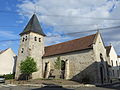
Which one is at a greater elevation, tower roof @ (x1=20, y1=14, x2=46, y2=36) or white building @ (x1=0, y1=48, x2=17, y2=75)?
tower roof @ (x1=20, y1=14, x2=46, y2=36)

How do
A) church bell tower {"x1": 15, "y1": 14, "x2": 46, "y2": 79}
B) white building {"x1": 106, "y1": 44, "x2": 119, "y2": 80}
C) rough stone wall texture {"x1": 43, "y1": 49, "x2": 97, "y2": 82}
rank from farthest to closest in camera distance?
white building {"x1": 106, "y1": 44, "x2": 119, "y2": 80}, church bell tower {"x1": 15, "y1": 14, "x2": 46, "y2": 79}, rough stone wall texture {"x1": 43, "y1": 49, "x2": 97, "y2": 82}

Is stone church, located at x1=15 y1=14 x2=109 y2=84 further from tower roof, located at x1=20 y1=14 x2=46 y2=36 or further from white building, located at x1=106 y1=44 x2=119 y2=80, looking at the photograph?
white building, located at x1=106 y1=44 x2=119 y2=80

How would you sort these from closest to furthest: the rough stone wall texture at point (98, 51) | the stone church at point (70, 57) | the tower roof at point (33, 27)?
the rough stone wall texture at point (98, 51) → the stone church at point (70, 57) → the tower roof at point (33, 27)

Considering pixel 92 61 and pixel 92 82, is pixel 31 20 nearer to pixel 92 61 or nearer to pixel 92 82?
pixel 92 61

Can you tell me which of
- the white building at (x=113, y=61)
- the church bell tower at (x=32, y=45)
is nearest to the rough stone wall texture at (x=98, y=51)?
the white building at (x=113, y=61)

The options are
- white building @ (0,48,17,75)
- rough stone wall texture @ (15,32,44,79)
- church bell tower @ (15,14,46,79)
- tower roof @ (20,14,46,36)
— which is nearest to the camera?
rough stone wall texture @ (15,32,44,79)

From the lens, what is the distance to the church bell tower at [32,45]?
28.9 m

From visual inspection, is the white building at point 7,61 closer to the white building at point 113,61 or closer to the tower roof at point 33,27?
the tower roof at point 33,27

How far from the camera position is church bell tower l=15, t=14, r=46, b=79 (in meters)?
28.9

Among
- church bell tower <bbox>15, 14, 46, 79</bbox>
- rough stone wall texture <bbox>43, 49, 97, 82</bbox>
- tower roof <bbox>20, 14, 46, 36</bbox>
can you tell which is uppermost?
tower roof <bbox>20, 14, 46, 36</bbox>

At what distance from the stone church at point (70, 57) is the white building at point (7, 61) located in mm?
7660

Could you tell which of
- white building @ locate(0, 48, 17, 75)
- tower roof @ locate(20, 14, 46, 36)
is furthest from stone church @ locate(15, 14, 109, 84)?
white building @ locate(0, 48, 17, 75)

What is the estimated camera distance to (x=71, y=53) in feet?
82.2

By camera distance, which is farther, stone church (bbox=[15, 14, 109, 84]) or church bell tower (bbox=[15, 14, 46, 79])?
church bell tower (bbox=[15, 14, 46, 79])
